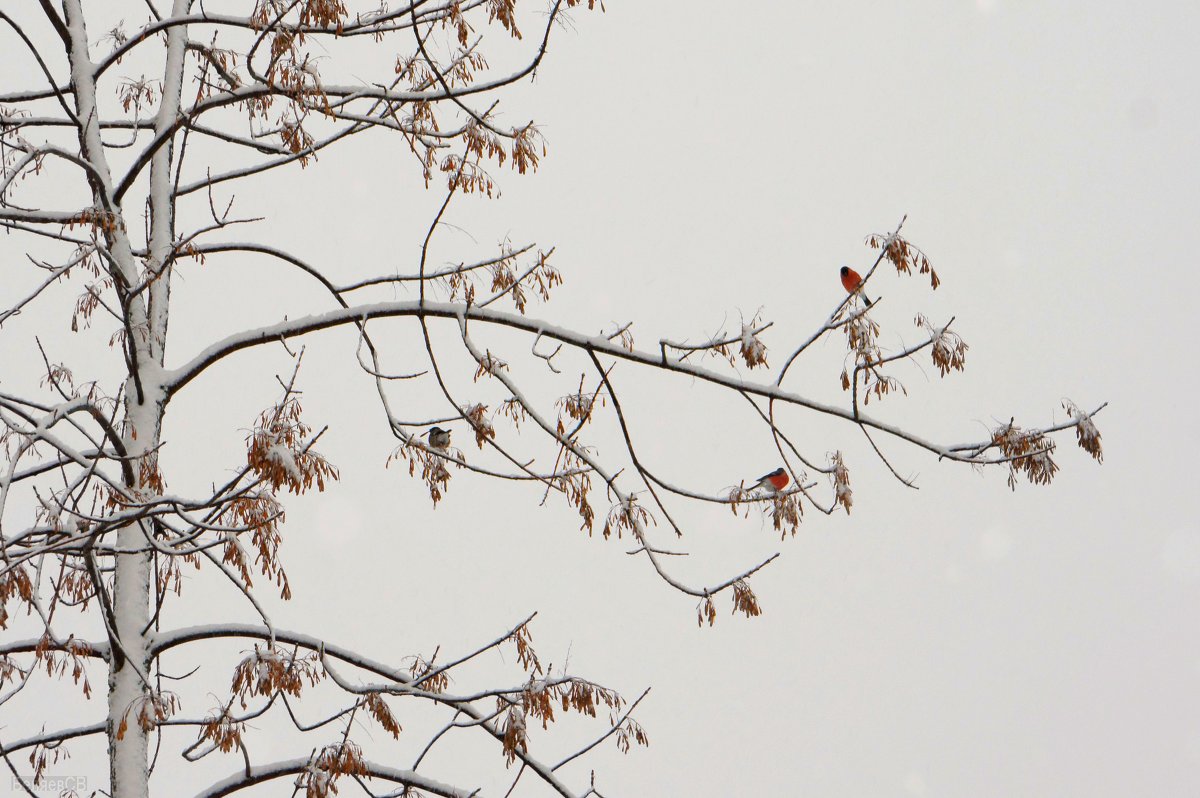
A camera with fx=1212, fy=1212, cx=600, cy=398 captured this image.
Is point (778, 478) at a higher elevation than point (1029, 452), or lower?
higher

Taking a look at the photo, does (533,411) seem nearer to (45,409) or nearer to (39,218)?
(45,409)

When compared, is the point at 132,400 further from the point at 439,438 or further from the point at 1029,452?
the point at 1029,452

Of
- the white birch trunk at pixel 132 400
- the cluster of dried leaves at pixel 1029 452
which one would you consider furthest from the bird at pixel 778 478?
the white birch trunk at pixel 132 400

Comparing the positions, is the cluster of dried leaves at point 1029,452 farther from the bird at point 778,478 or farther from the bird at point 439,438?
the bird at point 439,438

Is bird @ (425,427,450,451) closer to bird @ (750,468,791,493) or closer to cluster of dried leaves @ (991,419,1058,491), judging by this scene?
bird @ (750,468,791,493)

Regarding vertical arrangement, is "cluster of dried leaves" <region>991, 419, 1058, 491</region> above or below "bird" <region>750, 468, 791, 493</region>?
below

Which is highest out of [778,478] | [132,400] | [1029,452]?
[132,400]

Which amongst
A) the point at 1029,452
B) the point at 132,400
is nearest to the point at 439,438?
the point at 132,400

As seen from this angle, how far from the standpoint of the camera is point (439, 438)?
22.7ft

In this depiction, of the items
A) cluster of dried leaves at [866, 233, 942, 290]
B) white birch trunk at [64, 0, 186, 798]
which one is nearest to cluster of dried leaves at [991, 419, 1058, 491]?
cluster of dried leaves at [866, 233, 942, 290]

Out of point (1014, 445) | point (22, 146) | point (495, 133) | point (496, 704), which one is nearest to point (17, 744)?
point (496, 704)

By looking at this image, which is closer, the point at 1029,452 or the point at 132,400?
the point at 1029,452

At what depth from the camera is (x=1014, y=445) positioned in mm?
5504

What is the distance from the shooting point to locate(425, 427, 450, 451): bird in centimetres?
686
